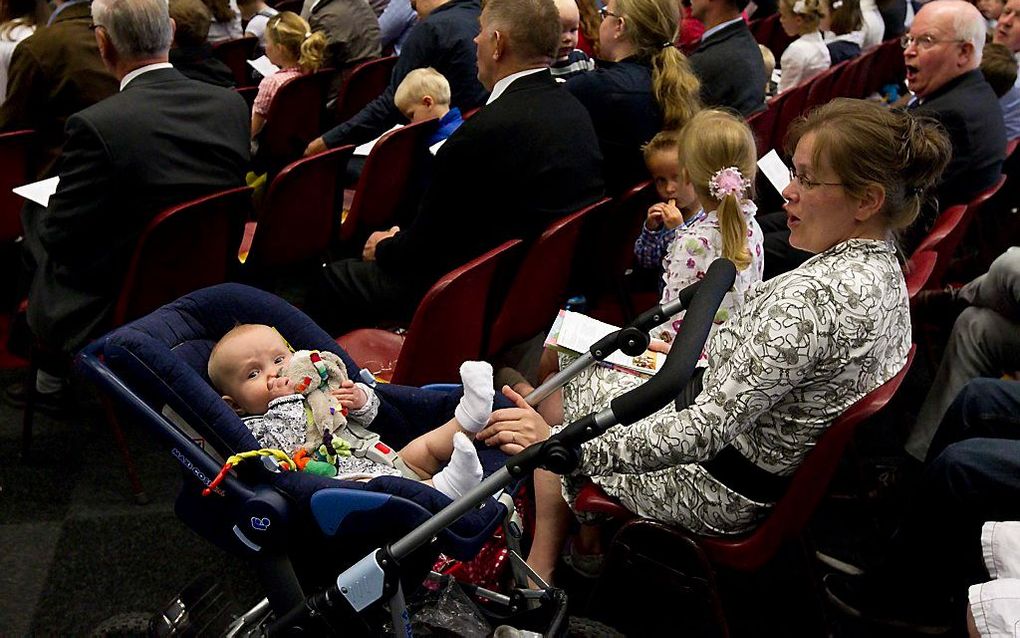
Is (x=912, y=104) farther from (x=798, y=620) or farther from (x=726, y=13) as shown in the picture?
(x=798, y=620)

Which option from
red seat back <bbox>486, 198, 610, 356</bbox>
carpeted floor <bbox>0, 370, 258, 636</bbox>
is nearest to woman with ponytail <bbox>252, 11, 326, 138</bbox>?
carpeted floor <bbox>0, 370, 258, 636</bbox>

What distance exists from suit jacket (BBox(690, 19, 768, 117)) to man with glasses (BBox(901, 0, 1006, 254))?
2.05 feet

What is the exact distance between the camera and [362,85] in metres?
4.88

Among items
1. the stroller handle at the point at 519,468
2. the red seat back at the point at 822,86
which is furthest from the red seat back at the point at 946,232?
the red seat back at the point at 822,86

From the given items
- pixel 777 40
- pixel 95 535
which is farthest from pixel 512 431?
pixel 777 40

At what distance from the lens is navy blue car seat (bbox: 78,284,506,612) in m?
1.68

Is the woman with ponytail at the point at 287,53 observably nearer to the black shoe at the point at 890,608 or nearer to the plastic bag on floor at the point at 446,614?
the plastic bag on floor at the point at 446,614

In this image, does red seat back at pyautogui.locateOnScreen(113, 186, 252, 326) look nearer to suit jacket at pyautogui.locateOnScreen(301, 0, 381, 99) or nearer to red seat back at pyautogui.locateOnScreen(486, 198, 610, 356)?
red seat back at pyautogui.locateOnScreen(486, 198, 610, 356)

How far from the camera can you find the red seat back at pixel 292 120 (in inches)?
179

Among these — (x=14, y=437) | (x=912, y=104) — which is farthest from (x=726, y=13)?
(x=14, y=437)

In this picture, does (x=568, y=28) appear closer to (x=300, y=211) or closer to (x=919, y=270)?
(x=300, y=211)

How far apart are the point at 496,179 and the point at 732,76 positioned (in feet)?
5.83

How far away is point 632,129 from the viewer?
3439 mm

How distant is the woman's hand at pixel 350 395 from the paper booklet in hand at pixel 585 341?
1.63 ft
